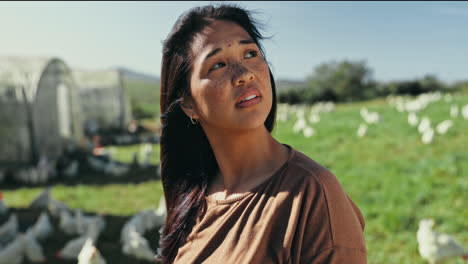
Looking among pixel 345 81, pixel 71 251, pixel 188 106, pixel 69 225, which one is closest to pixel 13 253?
pixel 71 251

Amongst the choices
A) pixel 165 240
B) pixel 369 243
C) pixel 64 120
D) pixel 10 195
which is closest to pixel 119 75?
pixel 64 120

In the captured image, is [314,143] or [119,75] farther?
[119,75]

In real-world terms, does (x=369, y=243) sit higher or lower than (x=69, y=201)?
higher

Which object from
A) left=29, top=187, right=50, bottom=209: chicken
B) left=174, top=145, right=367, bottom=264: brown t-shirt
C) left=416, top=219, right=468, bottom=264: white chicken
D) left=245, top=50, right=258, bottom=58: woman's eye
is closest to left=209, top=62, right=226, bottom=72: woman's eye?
left=245, top=50, right=258, bottom=58: woman's eye

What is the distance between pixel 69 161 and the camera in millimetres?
12367

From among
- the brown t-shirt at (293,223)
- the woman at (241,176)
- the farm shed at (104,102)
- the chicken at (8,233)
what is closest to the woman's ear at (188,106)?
the woman at (241,176)

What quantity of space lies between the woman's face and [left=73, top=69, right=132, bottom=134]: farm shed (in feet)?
62.6

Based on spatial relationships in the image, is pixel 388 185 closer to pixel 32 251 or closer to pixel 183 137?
pixel 32 251

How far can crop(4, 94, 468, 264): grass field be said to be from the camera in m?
5.20

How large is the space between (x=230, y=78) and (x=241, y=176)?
0.44 metres

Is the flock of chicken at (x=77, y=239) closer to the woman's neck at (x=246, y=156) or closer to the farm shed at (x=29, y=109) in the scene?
the woman's neck at (x=246, y=156)

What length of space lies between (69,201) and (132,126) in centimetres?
1177

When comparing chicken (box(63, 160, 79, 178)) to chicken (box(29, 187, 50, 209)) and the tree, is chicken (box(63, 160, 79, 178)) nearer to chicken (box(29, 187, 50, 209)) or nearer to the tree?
chicken (box(29, 187, 50, 209))

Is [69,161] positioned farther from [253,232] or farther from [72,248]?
[253,232]
